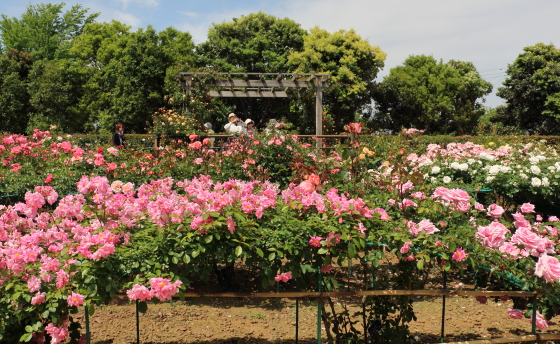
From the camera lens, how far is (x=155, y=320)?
3.32 m

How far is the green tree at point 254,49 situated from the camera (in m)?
21.7

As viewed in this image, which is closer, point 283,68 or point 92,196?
point 92,196

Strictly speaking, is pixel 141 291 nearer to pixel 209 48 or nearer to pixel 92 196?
pixel 92 196

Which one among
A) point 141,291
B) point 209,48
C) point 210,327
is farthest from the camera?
point 209,48

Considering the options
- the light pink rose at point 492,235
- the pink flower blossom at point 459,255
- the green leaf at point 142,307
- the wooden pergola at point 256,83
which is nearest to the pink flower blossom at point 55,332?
the green leaf at point 142,307

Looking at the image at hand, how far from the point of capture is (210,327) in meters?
3.22

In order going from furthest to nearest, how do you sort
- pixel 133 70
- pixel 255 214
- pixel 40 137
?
pixel 133 70, pixel 40 137, pixel 255 214

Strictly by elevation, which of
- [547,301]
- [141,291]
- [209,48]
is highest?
[209,48]

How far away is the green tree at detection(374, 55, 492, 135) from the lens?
2436 centimetres

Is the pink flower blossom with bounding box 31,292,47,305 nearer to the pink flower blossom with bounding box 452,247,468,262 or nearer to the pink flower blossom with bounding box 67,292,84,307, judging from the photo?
the pink flower blossom with bounding box 67,292,84,307

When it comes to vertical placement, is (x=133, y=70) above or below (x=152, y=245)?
above

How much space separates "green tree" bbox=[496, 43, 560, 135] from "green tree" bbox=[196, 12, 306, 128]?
1084 cm

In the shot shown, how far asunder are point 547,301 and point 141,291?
6.36 feet

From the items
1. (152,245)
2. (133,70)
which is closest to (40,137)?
(152,245)
